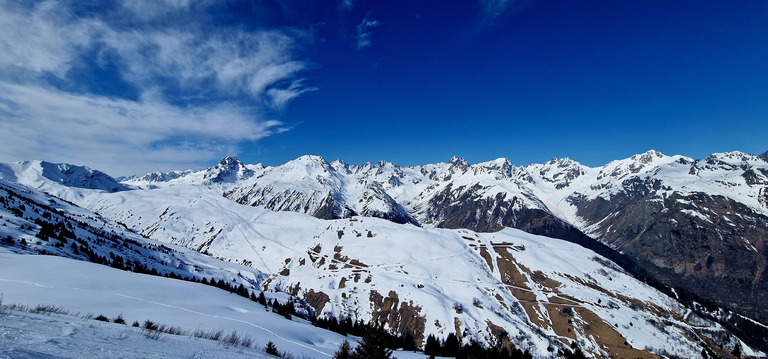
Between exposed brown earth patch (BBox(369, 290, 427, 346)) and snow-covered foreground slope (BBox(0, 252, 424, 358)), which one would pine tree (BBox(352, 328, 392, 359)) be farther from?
exposed brown earth patch (BBox(369, 290, 427, 346))

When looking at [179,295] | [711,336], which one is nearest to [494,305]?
[711,336]

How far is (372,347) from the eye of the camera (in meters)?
18.8

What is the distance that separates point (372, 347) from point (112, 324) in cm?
1176

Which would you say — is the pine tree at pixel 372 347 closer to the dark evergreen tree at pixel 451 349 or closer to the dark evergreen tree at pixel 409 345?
the dark evergreen tree at pixel 409 345

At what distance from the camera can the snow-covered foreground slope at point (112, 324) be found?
29.2 ft

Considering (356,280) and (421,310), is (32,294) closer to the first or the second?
(421,310)

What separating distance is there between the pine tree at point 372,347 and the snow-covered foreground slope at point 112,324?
3.40 m

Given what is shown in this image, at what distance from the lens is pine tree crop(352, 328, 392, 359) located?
18531 mm

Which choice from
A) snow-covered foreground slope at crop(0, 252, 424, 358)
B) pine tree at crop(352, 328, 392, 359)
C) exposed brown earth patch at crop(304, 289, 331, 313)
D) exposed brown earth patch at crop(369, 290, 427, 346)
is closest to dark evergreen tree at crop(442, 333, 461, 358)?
snow-covered foreground slope at crop(0, 252, 424, 358)

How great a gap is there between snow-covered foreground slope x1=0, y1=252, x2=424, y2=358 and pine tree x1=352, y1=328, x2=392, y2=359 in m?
3.40

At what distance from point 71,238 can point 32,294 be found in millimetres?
129078

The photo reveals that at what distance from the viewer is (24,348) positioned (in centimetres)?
755

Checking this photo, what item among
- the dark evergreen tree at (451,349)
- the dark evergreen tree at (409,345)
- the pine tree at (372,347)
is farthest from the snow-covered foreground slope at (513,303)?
the pine tree at (372,347)

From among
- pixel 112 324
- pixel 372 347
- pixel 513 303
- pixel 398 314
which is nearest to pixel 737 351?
pixel 513 303
